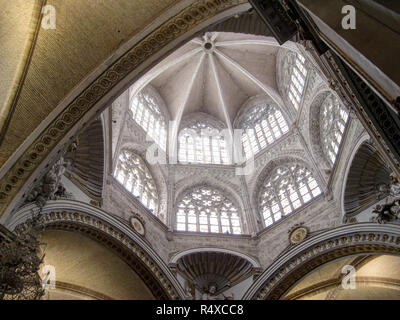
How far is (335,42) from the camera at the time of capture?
15.7 feet

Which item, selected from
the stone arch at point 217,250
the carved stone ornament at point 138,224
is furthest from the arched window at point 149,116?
the stone arch at point 217,250

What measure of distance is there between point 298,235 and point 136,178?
6189 millimetres

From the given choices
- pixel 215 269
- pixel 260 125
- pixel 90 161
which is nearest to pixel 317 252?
pixel 215 269

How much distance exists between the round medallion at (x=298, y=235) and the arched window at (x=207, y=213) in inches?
102

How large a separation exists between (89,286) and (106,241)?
2313 mm

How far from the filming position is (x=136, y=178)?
15.9 m

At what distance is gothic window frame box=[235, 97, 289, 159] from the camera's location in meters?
18.7

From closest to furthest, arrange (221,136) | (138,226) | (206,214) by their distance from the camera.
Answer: (138,226) → (206,214) → (221,136)

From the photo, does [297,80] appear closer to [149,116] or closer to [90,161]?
[149,116]

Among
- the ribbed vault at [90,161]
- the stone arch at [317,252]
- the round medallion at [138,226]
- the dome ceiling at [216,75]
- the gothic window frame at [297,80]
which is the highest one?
the dome ceiling at [216,75]

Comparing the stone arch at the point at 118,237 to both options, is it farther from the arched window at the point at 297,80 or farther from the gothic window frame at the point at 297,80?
the arched window at the point at 297,80

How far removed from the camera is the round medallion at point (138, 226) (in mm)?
13391

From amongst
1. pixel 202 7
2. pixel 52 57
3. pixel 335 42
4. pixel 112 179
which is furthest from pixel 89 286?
pixel 335 42
